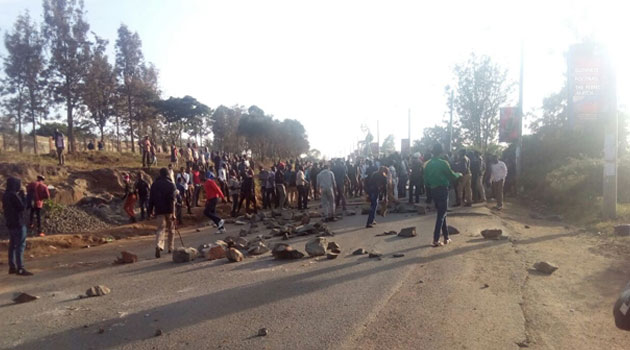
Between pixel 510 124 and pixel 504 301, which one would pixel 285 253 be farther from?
pixel 510 124

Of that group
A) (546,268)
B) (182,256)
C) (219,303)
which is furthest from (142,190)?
(546,268)

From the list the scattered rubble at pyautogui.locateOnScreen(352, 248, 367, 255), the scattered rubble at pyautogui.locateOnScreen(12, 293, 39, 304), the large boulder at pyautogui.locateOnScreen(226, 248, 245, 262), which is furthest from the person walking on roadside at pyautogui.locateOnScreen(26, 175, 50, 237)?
the scattered rubble at pyautogui.locateOnScreen(352, 248, 367, 255)

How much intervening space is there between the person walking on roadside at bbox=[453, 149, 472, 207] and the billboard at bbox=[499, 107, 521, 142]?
1044cm

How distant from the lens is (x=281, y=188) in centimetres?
2172

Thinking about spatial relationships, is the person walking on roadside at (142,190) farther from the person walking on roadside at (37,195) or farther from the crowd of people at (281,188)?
the person walking on roadside at (37,195)

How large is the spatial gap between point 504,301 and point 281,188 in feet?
51.1

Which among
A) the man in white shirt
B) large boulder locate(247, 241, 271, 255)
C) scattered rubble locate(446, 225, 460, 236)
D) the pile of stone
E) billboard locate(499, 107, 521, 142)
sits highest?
billboard locate(499, 107, 521, 142)

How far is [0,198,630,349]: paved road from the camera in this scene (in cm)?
548

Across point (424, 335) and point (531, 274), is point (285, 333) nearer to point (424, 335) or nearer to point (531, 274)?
point (424, 335)

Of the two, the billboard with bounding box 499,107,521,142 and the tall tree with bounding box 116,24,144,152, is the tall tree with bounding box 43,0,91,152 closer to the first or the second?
the tall tree with bounding box 116,24,144,152

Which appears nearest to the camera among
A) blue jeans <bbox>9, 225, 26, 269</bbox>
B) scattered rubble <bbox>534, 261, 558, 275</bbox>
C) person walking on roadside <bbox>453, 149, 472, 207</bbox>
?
scattered rubble <bbox>534, 261, 558, 275</bbox>

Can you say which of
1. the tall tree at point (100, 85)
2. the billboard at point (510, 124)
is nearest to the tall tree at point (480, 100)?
the billboard at point (510, 124)

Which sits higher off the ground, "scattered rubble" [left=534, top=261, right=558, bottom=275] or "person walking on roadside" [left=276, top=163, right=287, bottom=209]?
"person walking on roadside" [left=276, top=163, right=287, bottom=209]

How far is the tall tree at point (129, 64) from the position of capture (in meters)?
37.7
